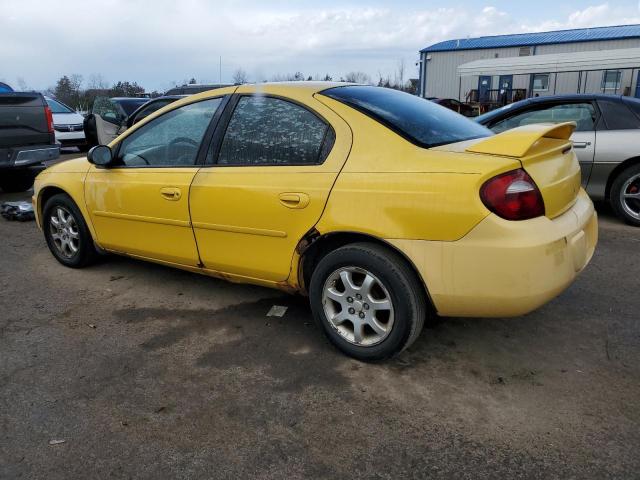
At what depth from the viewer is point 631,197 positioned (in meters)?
5.68

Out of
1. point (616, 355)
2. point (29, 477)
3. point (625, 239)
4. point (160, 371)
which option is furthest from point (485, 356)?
point (625, 239)

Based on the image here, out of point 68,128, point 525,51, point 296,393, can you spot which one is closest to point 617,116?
point 296,393

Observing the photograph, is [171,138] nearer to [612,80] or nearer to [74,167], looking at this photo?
[74,167]

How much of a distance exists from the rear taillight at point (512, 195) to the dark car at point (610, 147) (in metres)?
3.72

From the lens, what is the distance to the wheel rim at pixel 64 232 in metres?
4.54

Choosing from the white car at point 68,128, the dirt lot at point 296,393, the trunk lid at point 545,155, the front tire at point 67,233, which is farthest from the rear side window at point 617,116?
the white car at point 68,128

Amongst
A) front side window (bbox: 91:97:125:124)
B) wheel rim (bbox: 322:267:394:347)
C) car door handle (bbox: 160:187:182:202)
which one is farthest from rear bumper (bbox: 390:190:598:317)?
front side window (bbox: 91:97:125:124)

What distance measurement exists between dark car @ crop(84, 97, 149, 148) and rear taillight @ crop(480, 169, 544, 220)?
28.9 feet

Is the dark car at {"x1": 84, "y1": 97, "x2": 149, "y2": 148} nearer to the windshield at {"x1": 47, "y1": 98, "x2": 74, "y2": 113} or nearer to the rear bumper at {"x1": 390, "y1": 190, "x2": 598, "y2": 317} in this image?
the windshield at {"x1": 47, "y1": 98, "x2": 74, "y2": 113}

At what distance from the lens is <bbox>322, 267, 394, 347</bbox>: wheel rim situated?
2.82 metres

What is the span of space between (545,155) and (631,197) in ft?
12.2

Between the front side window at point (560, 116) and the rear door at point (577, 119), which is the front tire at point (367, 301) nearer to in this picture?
the rear door at point (577, 119)

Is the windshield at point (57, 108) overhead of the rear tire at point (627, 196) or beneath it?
overhead

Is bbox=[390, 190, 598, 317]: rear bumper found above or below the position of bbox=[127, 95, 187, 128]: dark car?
below
